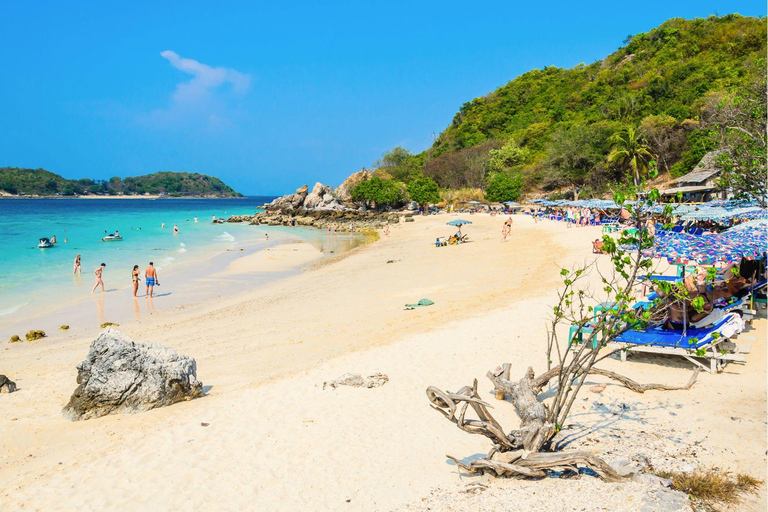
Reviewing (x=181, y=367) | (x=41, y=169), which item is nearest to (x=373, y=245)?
(x=181, y=367)

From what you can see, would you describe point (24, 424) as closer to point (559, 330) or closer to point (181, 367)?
point (181, 367)

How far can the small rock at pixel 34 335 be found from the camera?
12.9 meters

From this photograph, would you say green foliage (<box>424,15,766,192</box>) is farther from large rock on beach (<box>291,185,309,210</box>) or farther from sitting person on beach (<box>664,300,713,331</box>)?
sitting person on beach (<box>664,300,713,331</box>)

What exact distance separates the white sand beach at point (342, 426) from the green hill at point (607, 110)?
3854 centimetres

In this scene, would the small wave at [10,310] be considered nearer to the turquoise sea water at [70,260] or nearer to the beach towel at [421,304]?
the turquoise sea water at [70,260]

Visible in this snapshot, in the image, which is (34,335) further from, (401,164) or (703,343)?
(401,164)

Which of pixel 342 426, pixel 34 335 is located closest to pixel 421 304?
pixel 342 426

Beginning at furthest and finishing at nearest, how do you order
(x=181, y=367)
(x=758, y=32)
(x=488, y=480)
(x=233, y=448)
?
(x=758, y=32) → (x=181, y=367) → (x=233, y=448) → (x=488, y=480)

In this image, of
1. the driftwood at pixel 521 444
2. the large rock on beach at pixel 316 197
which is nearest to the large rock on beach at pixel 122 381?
the driftwood at pixel 521 444

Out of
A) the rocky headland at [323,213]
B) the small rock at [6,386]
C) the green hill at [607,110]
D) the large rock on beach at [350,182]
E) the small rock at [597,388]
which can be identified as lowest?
the small rock at [6,386]

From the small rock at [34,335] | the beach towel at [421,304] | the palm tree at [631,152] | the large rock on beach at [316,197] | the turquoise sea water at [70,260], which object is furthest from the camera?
the large rock on beach at [316,197]

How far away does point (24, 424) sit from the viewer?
281 inches

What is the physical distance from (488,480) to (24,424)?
6890 mm

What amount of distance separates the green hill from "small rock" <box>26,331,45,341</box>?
44.2m
